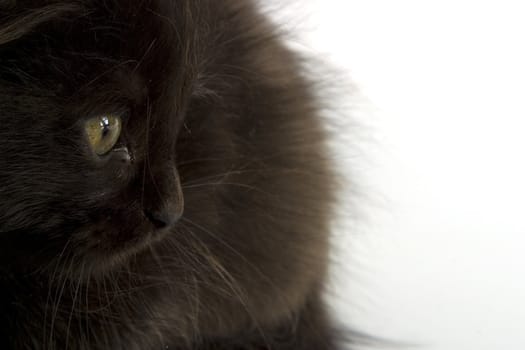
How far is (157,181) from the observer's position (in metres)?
0.77

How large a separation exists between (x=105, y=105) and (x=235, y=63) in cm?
22

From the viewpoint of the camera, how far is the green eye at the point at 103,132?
703mm

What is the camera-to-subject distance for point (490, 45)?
1.22 m

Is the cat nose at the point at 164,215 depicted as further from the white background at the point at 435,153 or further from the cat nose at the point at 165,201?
the white background at the point at 435,153

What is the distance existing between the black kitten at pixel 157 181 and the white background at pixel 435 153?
0.17m

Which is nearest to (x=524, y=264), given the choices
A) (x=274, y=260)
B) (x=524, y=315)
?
(x=524, y=315)

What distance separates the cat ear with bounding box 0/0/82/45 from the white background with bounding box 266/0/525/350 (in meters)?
0.57

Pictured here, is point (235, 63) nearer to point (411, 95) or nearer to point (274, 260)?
point (274, 260)

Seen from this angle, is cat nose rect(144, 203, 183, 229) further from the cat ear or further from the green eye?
the cat ear

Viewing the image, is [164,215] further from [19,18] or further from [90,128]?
[19,18]

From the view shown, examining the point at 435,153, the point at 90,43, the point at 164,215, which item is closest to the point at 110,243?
the point at 164,215

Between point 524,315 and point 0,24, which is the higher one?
point 0,24

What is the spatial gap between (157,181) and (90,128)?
3.7 inches

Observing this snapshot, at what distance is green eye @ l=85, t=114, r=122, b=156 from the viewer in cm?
70
